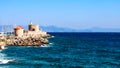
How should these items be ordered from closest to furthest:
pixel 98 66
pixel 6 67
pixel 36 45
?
1. pixel 6 67
2. pixel 98 66
3. pixel 36 45

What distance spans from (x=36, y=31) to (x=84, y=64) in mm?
125742

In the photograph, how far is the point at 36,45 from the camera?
381ft

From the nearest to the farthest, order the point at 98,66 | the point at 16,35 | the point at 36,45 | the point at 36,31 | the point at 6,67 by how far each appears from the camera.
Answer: the point at 6,67, the point at 98,66, the point at 36,45, the point at 16,35, the point at 36,31

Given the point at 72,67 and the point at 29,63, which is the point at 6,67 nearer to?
the point at 29,63

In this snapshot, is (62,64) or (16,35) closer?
(62,64)

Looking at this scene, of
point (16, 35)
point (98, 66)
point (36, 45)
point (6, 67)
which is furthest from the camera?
point (16, 35)

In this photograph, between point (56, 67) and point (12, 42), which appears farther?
point (12, 42)

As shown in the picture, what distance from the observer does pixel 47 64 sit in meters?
64.2

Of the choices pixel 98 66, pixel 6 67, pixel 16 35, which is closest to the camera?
pixel 6 67

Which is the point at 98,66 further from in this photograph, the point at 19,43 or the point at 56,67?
the point at 19,43

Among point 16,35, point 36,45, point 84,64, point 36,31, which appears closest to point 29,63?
Answer: point 84,64

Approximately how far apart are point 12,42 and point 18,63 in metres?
54.8

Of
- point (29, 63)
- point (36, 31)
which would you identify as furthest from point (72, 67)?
point (36, 31)

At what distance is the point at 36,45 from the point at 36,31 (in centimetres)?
7312
